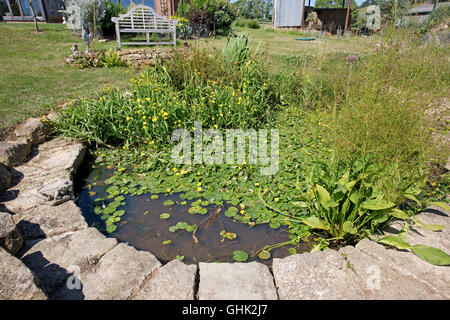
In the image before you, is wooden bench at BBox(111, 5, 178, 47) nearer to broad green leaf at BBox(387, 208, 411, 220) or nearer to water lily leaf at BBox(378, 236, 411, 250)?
broad green leaf at BBox(387, 208, 411, 220)

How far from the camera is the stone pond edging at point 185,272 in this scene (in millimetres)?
1489

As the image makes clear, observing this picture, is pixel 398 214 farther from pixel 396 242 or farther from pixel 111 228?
pixel 111 228

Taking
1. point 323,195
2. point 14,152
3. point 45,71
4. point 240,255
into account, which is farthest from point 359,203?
point 45,71

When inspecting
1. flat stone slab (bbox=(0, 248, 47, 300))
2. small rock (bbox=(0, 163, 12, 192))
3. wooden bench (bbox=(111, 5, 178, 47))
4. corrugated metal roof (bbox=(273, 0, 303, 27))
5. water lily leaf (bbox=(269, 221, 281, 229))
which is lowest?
water lily leaf (bbox=(269, 221, 281, 229))

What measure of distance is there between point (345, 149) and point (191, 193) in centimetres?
142

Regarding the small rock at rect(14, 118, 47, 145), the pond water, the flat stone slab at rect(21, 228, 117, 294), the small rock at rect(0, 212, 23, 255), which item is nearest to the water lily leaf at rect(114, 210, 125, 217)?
the pond water

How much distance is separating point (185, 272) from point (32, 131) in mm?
2638

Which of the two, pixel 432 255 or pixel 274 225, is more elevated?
pixel 432 255

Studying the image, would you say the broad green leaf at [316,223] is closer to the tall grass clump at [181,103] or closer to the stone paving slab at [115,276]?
the stone paving slab at [115,276]

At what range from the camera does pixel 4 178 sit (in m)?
2.43

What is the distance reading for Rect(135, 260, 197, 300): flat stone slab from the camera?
1489 millimetres

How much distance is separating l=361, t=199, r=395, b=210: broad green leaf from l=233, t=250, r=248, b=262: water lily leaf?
2.91ft

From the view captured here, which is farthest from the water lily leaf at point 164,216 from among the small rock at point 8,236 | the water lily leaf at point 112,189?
the small rock at point 8,236
